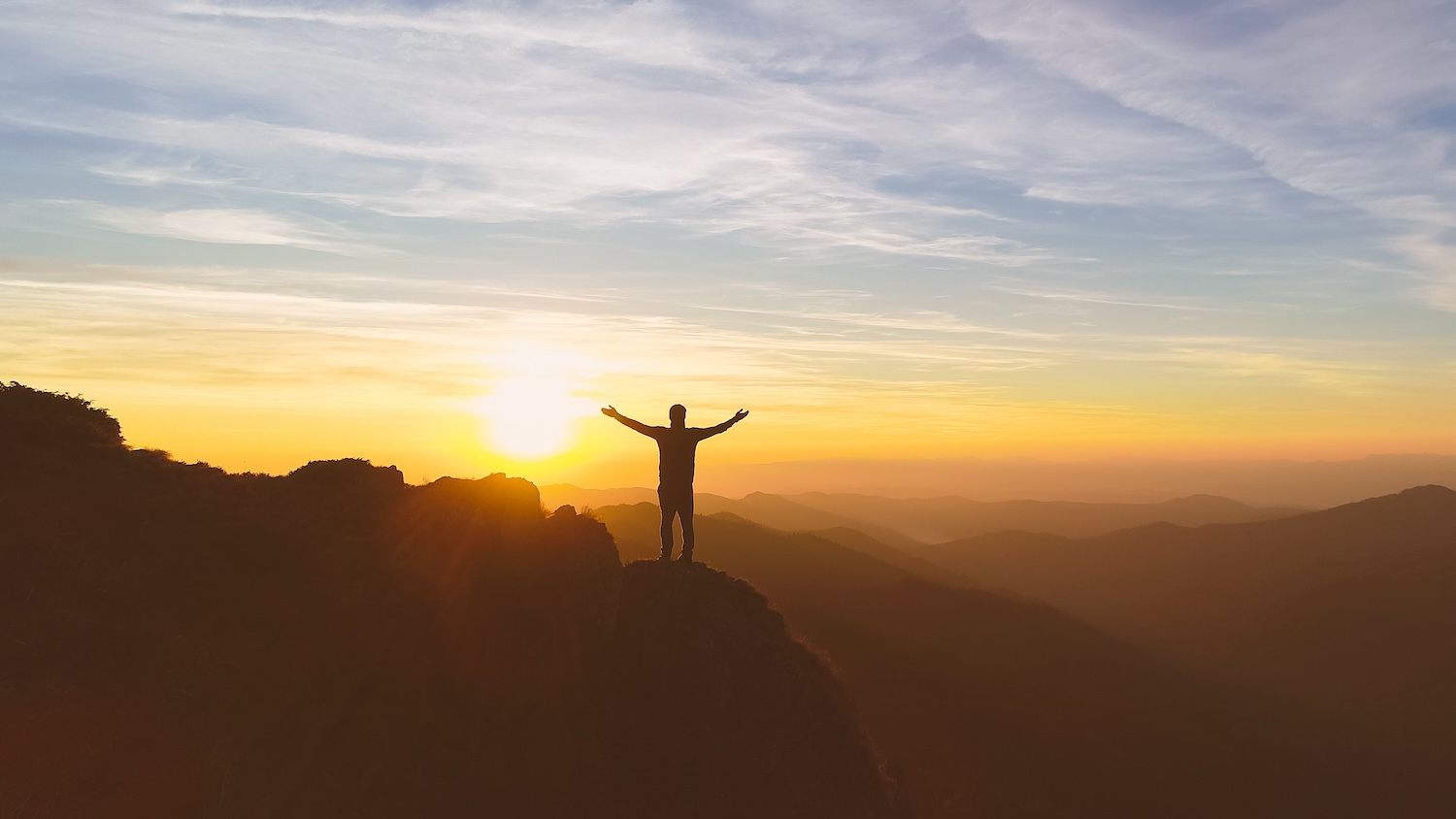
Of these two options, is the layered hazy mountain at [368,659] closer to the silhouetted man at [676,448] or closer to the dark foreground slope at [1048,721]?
the silhouetted man at [676,448]

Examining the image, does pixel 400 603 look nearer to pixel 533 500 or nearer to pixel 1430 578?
pixel 533 500

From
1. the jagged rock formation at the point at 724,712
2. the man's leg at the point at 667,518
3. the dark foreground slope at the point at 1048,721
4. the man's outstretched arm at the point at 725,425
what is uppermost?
the man's outstretched arm at the point at 725,425

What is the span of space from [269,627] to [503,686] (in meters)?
4.08

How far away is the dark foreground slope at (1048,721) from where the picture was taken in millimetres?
44031

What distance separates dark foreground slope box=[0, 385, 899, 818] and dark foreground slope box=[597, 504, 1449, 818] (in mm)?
20657

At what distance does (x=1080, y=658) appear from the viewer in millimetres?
66750

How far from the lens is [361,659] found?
1305 cm

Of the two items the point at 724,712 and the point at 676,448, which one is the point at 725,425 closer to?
the point at 676,448

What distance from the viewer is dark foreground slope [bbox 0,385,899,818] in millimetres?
10328

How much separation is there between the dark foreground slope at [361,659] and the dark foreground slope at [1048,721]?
20657 millimetres

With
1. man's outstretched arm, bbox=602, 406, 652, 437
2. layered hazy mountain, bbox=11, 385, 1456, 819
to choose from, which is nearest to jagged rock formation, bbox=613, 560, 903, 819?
layered hazy mountain, bbox=11, 385, 1456, 819

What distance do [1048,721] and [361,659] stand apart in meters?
51.3

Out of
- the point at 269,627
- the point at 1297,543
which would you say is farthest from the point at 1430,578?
the point at 269,627

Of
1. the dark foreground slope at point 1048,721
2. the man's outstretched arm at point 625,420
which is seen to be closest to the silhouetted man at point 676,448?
the man's outstretched arm at point 625,420
